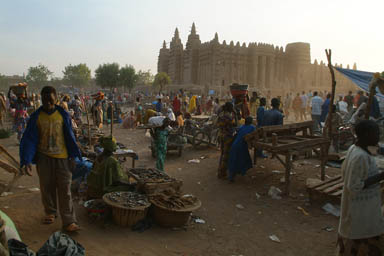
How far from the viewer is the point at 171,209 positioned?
15.1ft

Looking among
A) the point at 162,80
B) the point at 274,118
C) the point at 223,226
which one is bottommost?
the point at 223,226

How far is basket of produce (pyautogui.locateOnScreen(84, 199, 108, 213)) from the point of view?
4.68 metres

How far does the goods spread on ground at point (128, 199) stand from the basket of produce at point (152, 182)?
21 cm

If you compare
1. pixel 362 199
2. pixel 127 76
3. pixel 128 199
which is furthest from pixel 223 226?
pixel 127 76

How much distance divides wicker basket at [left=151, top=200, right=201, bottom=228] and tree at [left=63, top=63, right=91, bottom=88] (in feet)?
242

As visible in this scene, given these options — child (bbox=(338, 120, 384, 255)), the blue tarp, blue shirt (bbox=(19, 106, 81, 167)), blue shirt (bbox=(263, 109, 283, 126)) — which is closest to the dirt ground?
blue shirt (bbox=(19, 106, 81, 167))

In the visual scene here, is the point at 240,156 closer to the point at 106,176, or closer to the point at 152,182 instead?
the point at 152,182

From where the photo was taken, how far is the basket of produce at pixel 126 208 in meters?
4.50

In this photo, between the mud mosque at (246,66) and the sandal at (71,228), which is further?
the mud mosque at (246,66)

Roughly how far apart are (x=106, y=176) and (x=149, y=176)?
2.82ft

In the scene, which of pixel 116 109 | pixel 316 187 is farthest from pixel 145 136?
pixel 316 187

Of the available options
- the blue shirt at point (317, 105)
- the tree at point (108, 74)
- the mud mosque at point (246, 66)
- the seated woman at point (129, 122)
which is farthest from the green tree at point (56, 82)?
the blue shirt at point (317, 105)

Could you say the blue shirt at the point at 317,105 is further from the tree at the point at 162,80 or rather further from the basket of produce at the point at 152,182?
the tree at the point at 162,80

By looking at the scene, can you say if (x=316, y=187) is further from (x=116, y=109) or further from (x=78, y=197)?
(x=116, y=109)
